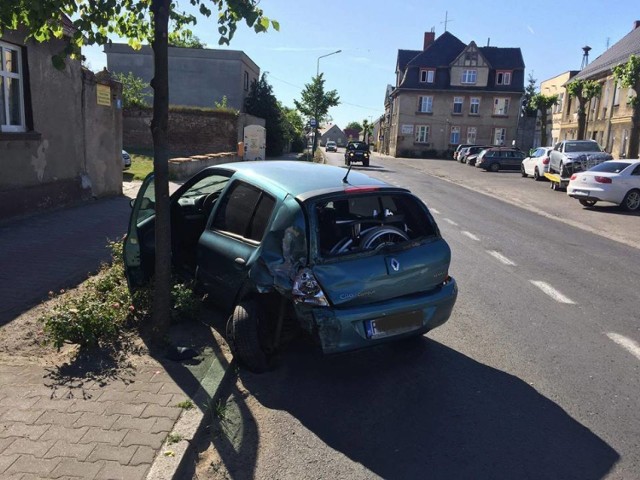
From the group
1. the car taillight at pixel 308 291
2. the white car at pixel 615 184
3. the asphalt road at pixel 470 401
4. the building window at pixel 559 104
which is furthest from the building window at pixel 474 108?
the car taillight at pixel 308 291

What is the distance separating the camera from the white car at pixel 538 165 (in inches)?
1096

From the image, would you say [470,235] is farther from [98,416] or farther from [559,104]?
[559,104]

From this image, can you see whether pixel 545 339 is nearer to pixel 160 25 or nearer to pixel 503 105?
pixel 160 25

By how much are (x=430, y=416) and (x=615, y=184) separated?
14.7 metres

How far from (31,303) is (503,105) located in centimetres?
6358

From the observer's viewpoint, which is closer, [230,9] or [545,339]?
[230,9]

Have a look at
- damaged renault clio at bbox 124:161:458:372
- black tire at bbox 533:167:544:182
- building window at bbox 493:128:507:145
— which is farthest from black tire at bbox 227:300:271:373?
building window at bbox 493:128:507:145

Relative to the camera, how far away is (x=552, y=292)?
6863 millimetres

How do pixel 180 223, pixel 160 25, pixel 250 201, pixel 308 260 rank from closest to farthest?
pixel 308 260 < pixel 160 25 < pixel 250 201 < pixel 180 223

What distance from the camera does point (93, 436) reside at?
3158 mm

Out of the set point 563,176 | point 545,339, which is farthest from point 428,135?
point 545,339

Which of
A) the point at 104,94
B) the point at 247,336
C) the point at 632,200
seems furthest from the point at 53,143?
the point at 632,200

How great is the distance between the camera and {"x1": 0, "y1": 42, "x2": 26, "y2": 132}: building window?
9359mm

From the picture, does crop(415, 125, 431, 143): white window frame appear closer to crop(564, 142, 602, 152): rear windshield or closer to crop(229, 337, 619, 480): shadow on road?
crop(564, 142, 602, 152): rear windshield
